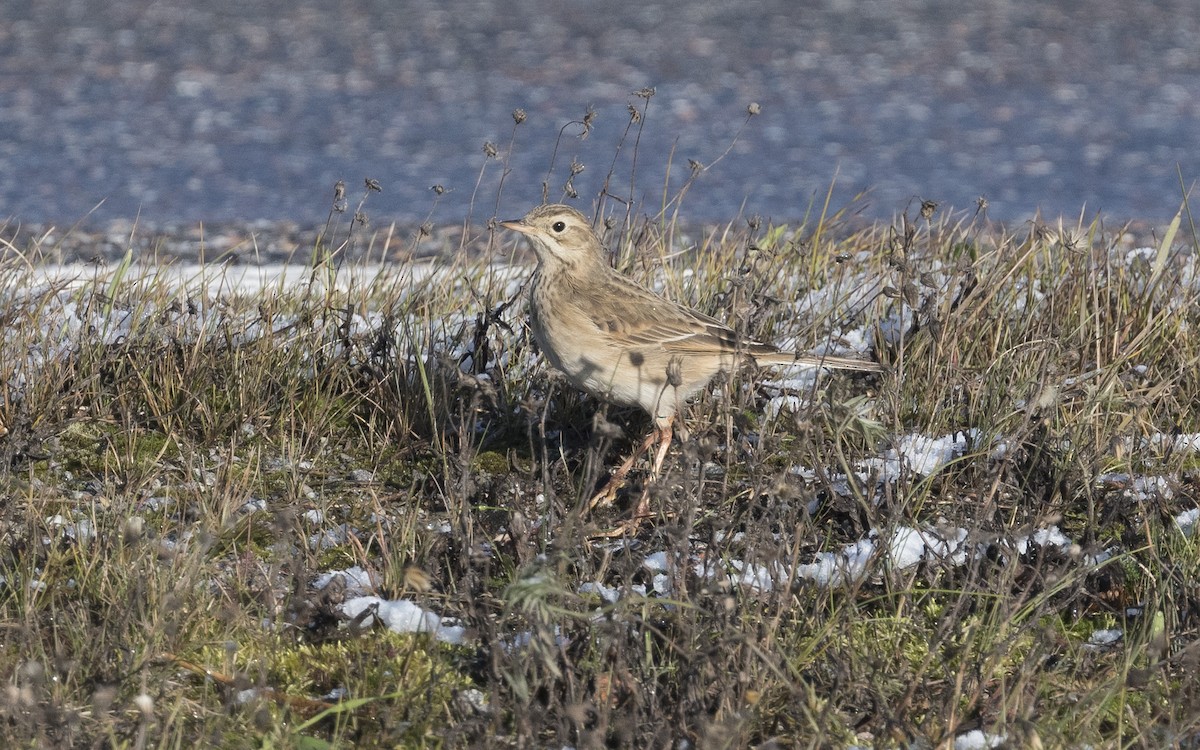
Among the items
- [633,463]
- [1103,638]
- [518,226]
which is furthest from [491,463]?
[1103,638]

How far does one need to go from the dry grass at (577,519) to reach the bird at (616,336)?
0.20 metres

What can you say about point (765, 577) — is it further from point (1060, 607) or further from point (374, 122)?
point (374, 122)

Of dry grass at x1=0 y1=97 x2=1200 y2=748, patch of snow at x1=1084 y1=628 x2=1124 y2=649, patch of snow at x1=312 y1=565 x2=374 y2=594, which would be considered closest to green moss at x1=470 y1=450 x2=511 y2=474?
dry grass at x1=0 y1=97 x2=1200 y2=748

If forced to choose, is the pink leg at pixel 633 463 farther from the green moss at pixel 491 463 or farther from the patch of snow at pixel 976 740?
the patch of snow at pixel 976 740

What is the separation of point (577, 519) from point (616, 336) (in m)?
1.25

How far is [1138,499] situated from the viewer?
14.4 ft

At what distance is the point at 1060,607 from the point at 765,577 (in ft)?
2.62

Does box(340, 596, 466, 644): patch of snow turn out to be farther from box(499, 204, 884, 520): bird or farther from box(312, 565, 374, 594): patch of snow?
box(499, 204, 884, 520): bird

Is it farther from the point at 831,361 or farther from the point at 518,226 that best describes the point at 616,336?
the point at 831,361

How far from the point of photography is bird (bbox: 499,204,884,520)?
4.72 meters

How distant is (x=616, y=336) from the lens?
A: 482cm

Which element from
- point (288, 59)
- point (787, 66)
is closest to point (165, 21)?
point (288, 59)

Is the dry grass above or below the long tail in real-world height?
below

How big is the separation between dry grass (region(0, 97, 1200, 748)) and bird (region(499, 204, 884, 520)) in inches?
7.9
